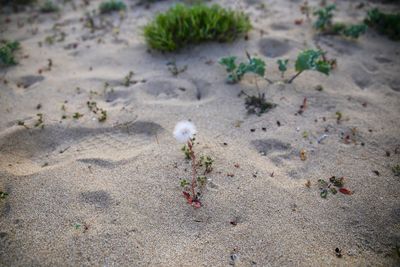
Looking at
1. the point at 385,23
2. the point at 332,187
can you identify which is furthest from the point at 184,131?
the point at 385,23

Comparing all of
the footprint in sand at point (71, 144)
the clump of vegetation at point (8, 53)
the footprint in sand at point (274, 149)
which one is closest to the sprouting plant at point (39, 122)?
the footprint in sand at point (71, 144)

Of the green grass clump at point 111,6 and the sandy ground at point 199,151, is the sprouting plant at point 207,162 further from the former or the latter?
the green grass clump at point 111,6

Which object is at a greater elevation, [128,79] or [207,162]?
[128,79]

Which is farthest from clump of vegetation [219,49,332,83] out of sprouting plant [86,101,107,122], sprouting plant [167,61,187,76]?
sprouting plant [86,101,107,122]

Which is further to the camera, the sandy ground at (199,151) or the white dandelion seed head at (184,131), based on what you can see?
the white dandelion seed head at (184,131)

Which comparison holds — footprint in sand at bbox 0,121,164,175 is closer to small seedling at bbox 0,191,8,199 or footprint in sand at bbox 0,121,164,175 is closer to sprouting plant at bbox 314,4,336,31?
small seedling at bbox 0,191,8,199

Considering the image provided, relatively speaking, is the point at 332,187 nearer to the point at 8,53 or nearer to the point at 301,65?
the point at 301,65

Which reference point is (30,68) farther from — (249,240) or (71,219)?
(249,240)
